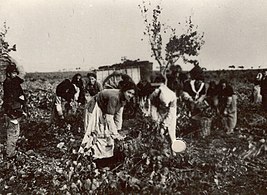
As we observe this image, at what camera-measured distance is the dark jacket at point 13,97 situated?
3.41 meters

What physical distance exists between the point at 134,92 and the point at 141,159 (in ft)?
2.21

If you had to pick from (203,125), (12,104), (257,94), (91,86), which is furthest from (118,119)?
(257,94)

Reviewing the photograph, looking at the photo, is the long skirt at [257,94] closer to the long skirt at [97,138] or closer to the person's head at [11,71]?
the long skirt at [97,138]

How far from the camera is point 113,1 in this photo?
11.0 ft

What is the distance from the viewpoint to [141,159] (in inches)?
122

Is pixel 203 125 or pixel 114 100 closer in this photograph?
pixel 114 100

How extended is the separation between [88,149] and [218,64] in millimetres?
1520

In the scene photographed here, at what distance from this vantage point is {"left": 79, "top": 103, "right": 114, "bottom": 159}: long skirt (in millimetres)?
3225

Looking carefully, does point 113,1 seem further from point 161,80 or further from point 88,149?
Answer: point 88,149

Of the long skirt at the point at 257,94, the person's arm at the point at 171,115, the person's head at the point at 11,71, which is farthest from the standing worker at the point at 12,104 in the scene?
the long skirt at the point at 257,94

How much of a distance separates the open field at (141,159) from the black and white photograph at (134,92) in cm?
1

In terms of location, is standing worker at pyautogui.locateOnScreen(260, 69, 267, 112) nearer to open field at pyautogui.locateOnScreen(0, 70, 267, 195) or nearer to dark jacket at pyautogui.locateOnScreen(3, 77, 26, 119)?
open field at pyautogui.locateOnScreen(0, 70, 267, 195)

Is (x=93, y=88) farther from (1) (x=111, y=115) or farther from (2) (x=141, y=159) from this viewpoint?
(2) (x=141, y=159)

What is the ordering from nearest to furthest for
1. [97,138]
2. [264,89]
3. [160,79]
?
[97,138], [160,79], [264,89]
